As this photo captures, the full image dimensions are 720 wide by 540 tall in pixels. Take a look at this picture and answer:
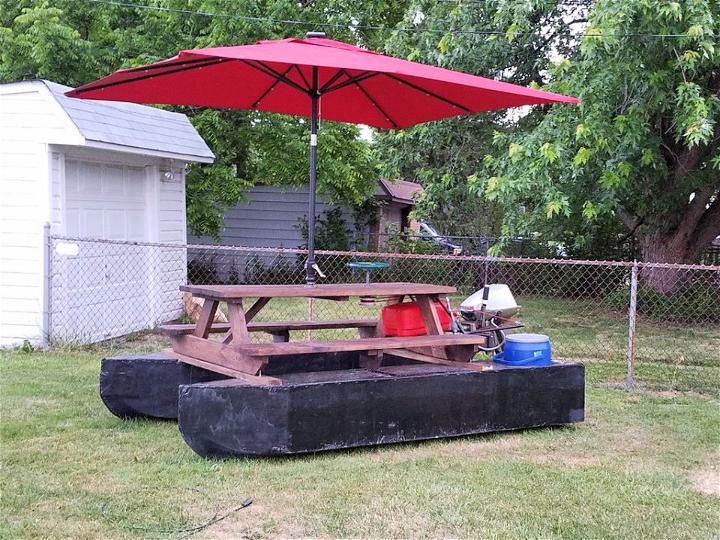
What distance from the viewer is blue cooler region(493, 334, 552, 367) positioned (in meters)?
5.37

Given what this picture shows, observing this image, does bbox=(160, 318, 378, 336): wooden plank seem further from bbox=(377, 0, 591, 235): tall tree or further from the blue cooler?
bbox=(377, 0, 591, 235): tall tree

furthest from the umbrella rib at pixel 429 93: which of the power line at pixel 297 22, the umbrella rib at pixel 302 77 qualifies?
the power line at pixel 297 22

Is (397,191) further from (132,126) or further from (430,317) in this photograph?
(430,317)

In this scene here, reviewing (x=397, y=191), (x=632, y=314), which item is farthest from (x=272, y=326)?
(x=397, y=191)

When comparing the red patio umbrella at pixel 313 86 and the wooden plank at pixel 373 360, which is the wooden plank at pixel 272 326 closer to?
the red patio umbrella at pixel 313 86

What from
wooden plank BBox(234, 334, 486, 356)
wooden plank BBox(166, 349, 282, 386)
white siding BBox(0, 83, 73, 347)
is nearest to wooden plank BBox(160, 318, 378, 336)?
wooden plank BBox(166, 349, 282, 386)

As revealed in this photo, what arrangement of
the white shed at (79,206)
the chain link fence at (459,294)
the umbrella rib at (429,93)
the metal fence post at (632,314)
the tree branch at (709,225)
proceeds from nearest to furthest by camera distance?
the umbrella rib at (429,93) → the metal fence post at (632,314) → the white shed at (79,206) → the chain link fence at (459,294) → the tree branch at (709,225)

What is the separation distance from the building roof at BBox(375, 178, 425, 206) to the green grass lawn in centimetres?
981

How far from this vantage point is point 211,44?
12789mm

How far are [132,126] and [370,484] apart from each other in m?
6.36

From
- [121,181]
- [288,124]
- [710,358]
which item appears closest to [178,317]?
[121,181]

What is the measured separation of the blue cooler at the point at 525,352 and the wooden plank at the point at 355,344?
0.20 m

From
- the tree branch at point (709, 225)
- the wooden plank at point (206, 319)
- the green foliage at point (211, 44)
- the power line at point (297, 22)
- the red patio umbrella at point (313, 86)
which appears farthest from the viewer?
the green foliage at point (211, 44)

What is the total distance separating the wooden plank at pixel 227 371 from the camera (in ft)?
15.0
